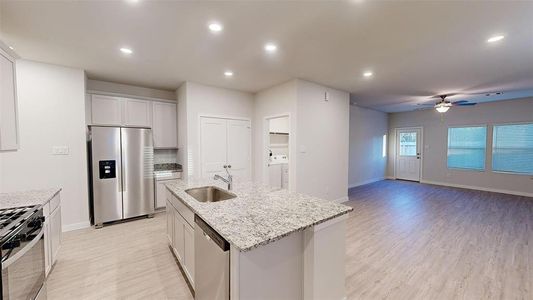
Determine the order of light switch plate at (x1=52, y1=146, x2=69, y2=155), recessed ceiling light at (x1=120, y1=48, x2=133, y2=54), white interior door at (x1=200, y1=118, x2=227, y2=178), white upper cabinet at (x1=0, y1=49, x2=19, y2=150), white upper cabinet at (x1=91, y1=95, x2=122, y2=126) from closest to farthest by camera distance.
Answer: white upper cabinet at (x1=0, y1=49, x2=19, y2=150)
recessed ceiling light at (x1=120, y1=48, x2=133, y2=54)
light switch plate at (x1=52, y1=146, x2=69, y2=155)
white upper cabinet at (x1=91, y1=95, x2=122, y2=126)
white interior door at (x1=200, y1=118, x2=227, y2=178)

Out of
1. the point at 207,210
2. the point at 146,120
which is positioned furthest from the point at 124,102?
the point at 207,210

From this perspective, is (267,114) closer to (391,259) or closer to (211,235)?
(391,259)

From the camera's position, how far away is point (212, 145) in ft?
15.0

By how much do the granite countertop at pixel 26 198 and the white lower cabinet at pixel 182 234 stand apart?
1.15 meters

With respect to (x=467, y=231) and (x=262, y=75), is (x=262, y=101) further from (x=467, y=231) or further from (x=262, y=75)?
(x=467, y=231)

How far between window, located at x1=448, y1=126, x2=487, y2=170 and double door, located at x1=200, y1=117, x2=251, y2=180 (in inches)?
264

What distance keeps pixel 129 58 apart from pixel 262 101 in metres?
2.65

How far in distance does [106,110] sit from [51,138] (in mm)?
948

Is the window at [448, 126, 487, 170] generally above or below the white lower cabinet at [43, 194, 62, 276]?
above

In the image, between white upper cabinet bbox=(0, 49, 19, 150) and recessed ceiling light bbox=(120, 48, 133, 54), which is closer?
white upper cabinet bbox=(0, 49, 19, 150)

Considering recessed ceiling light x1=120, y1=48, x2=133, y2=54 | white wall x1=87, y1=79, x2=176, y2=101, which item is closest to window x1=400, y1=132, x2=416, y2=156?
white wall x1=87, y1=79, x2=176, y2=101

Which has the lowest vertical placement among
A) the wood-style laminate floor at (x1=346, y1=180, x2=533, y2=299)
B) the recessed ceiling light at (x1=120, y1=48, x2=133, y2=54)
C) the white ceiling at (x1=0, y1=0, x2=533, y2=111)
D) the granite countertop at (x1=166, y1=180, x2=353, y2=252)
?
the wood-style laminate floor at (x1=346, y1=180, x2=533, y2=299)

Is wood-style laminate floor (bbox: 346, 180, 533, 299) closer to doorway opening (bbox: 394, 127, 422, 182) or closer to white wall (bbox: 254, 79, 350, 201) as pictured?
white wall (bbox: 254, 79, 350, 201)

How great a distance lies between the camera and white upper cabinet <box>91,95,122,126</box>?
388cm
